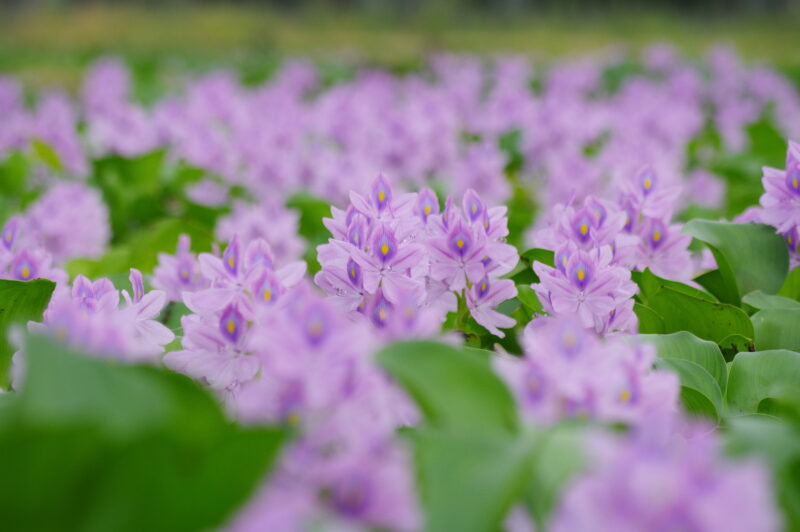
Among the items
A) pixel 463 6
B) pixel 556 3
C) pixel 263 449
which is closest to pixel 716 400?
pixel 263 449

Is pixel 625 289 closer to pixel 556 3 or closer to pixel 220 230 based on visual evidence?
pixel 220 230

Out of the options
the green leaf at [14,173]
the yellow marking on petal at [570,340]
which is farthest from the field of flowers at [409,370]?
the green leaf at [14,173]

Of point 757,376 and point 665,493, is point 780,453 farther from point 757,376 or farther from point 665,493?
point 757,376

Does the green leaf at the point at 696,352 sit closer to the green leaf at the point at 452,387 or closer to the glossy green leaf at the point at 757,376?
the glossy green leaf at the point at 757,376

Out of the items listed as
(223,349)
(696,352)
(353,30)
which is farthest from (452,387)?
(353,30)

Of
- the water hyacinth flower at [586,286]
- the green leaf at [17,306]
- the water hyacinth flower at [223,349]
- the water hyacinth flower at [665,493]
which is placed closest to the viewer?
the water hyacinth flower at [665,493]

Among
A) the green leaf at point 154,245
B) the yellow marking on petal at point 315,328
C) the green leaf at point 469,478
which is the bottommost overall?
the green leaf at point 154,245
